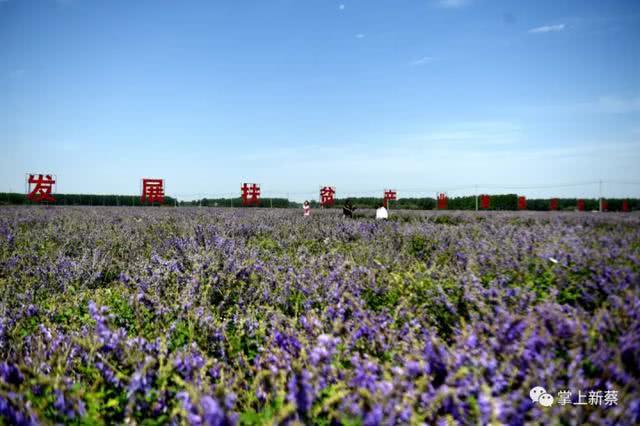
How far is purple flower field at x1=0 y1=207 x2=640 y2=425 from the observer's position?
135 cm

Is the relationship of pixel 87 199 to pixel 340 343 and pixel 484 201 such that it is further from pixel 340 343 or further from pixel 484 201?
pixel 340 343

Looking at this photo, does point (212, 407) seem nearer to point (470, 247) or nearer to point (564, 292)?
point (564, 292)

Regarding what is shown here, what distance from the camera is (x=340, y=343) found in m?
1.97

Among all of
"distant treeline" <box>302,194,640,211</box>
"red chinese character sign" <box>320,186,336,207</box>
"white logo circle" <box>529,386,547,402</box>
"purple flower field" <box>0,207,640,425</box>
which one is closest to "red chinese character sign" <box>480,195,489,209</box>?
"distant treeline" <box>302,194,640,211</box>

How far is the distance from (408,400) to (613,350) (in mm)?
844

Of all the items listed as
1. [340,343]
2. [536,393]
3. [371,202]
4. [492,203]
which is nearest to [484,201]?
[492,203]

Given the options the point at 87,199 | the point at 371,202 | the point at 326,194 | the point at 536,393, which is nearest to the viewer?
the point at 536,393

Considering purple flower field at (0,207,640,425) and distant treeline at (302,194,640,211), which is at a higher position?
distant treeline at (302,194,640,211)

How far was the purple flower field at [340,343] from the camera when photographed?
135 cm

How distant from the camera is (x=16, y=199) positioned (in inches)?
1746

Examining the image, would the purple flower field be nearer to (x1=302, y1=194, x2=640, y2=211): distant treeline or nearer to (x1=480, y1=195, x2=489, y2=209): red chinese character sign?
(x1=302, y1=194, x2=640, y2=211): distant treeline

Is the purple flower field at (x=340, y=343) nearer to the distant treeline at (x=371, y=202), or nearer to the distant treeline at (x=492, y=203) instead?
the distant treeline at (x=371, y=202)

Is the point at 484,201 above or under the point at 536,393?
above

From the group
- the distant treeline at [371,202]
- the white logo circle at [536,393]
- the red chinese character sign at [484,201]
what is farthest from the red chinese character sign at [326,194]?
the white logo circle at [536,393]
